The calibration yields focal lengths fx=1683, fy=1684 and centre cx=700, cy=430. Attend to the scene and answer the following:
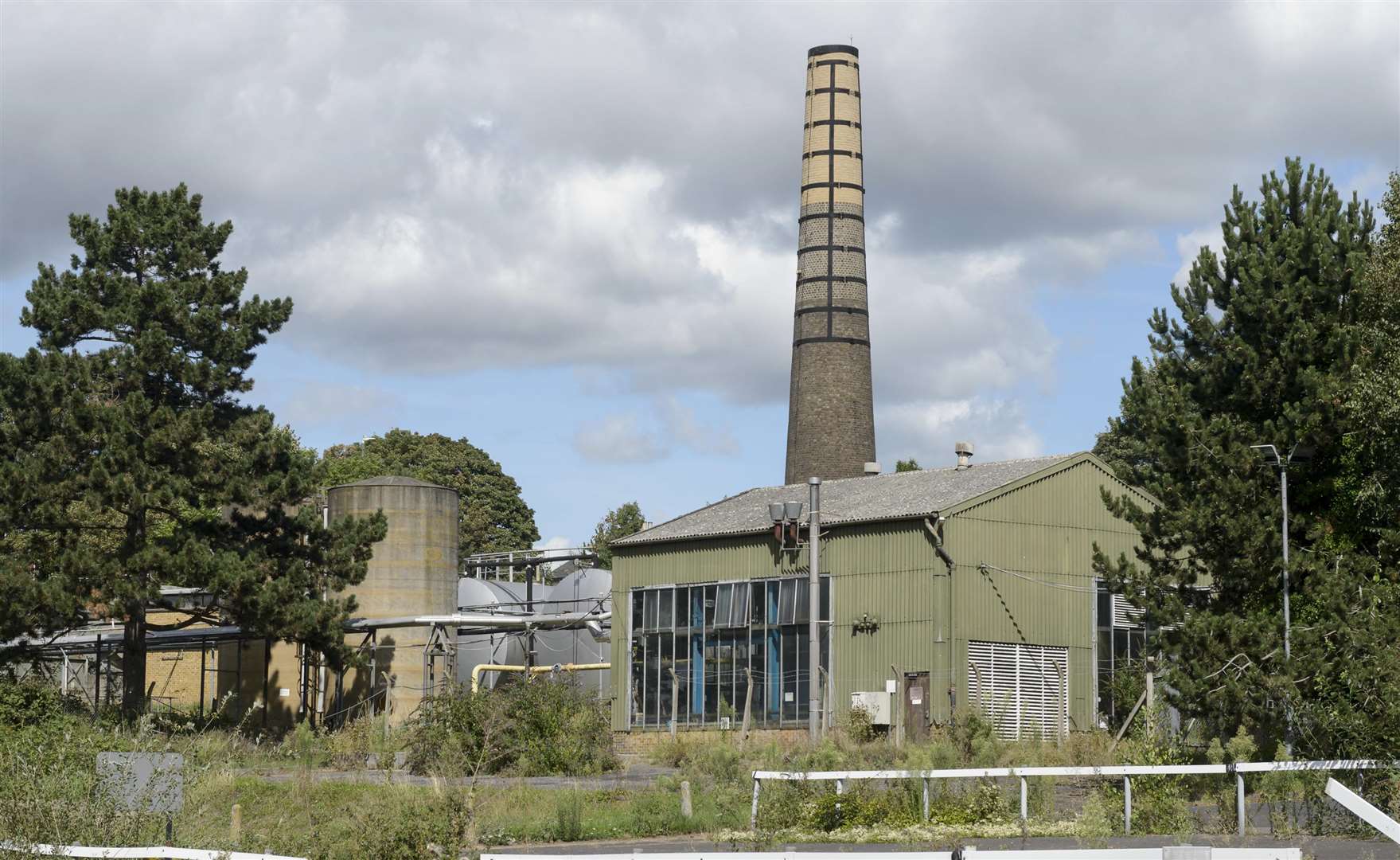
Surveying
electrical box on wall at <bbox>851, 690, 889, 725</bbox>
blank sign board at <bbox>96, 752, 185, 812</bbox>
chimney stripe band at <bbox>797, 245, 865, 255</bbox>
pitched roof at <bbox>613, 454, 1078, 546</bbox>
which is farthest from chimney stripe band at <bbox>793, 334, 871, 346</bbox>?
blank sign board at <bbox>96, 752, 185, 812</bbox>

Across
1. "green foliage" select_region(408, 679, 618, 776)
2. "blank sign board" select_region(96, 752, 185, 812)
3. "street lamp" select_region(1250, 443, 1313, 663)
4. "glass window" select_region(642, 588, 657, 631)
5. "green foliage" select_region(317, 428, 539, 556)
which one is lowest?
"green foliage" select_region(408, 679, 618, 776)

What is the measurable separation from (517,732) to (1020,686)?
47.0 feet

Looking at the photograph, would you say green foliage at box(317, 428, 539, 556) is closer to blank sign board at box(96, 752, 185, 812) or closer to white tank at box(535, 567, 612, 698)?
white tank at box(535, 567, 612, 698)

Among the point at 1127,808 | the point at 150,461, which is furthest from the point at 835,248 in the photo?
the point at 1127,808

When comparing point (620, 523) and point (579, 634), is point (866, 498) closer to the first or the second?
point (579, 634)

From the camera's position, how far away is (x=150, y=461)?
42969 millimetres

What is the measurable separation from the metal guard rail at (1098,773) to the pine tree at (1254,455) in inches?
324

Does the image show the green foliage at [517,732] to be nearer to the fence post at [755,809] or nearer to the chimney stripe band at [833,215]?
the fence post at [755,809]

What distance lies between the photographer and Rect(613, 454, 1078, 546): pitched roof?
143 feet

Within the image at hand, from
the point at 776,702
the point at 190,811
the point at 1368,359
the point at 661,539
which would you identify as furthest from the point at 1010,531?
the point at 190,811

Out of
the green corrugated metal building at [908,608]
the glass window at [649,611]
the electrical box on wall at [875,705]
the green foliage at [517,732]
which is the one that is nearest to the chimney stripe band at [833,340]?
the green corrugated metal building at [908,608]

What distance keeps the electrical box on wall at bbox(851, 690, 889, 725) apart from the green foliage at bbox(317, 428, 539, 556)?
53.0m

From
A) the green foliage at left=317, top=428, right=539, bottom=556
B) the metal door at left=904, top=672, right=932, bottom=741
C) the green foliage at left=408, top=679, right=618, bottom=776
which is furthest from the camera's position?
the green foliage at left=317, top=428, right=539, bottom=556

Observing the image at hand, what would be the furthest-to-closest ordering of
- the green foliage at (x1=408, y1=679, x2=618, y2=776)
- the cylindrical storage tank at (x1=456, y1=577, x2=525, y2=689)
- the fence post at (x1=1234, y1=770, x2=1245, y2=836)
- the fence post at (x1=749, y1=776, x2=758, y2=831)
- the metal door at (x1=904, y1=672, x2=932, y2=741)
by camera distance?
the cylindrical storage tank at (x1=456, y1=577, x2=525, y2=689) < the metal door at (x1=904, y1=672, x2=932, y2=741) < the green foliage at (x1=408, y1=679, x2=618, y2=776) < the fence post at (x1=749, y1=776, x2=758, y2=831) < the fence post at (x1=1234, y1=770, x2=1245, y2=836)
